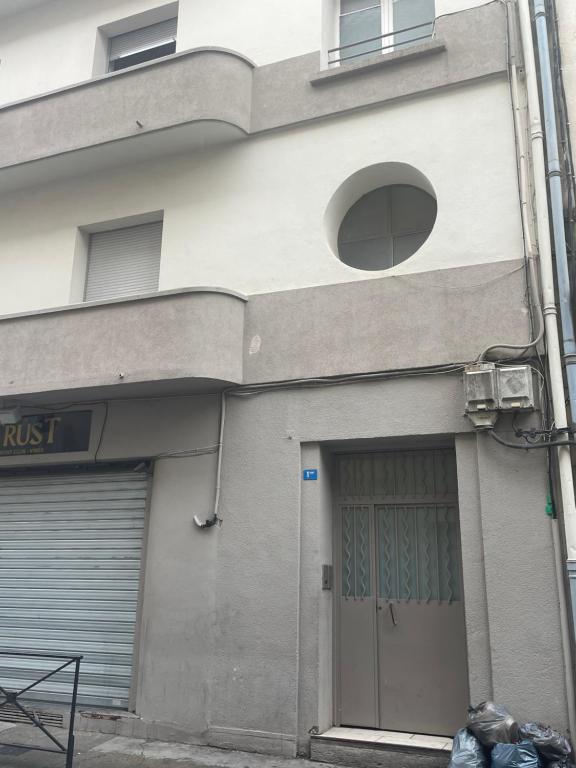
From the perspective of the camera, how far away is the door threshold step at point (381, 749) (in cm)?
568

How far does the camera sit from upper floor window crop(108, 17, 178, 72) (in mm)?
9211

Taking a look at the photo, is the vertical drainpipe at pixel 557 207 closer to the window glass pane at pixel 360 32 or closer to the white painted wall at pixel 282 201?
the white painted wall at pixel 282 201

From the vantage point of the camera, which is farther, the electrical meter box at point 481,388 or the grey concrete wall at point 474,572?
the electrical meter box at point 481,388

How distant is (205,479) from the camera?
7.11 meters

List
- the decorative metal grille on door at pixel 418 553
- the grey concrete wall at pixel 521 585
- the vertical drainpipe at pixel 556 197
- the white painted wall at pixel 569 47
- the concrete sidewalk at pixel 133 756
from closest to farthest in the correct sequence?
1. the grey concrete wall at pixel 521 585
2. the vertical drainpipe at pixel 556 197
3. the concrete sidewalk at pixel 133 756
4. the decorative metal grille on door at pixel 418 553
5. the white painted wall at pixel 569 47

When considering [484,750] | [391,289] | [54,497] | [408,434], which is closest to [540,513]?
[408,434]

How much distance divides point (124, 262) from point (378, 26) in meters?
4.33

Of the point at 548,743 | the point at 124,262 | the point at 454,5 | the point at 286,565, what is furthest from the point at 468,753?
the point at 454,5

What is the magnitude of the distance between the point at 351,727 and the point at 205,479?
2869 millimetres

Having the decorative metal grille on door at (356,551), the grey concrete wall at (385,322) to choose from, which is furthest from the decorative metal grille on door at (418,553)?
the grey concrete wall at (385,322)

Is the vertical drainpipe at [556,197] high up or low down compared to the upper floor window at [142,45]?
down

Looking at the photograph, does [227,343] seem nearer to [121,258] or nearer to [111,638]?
[121,258]

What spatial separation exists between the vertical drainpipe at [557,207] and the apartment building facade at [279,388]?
31 centimetres

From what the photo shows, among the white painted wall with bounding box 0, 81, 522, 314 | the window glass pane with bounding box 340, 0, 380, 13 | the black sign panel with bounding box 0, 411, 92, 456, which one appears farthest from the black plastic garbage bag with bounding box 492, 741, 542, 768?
the window glass pane with bounding box 340, 0, 380, 13
